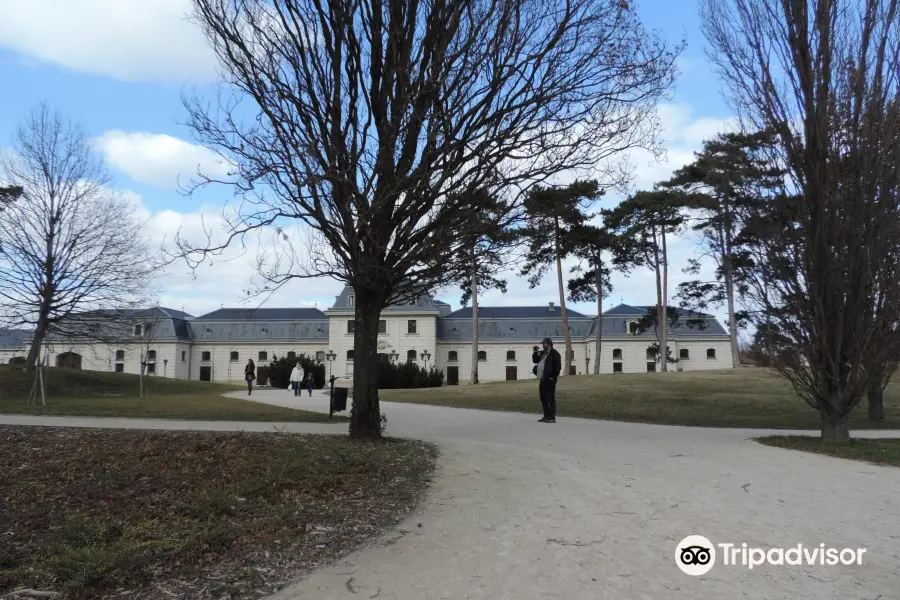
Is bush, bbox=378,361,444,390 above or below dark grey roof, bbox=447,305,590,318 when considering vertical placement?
below

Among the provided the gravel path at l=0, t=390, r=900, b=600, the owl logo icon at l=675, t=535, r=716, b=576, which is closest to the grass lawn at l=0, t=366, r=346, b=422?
the gravel path at l=0, t=390, r=900, b=600

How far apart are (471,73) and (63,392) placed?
25.8 metres

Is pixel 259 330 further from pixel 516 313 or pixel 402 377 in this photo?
pixel 402 377

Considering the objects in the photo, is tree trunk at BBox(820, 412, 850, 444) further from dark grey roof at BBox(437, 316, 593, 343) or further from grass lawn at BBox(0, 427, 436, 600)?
dark grey roof at BBox(437, 316, 593, 343)

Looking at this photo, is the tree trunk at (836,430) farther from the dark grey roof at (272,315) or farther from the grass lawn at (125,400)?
the dark grey roof at (272,315)

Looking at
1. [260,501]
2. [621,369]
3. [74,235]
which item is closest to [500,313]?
[621,369]

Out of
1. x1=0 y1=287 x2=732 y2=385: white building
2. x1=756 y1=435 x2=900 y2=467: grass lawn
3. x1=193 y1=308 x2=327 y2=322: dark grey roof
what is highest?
x1=193 y1=308 x2=327 y2=322: dark grey roof

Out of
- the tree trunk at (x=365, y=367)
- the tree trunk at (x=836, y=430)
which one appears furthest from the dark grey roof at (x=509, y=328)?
the tree trunk at (x=365, y=367)

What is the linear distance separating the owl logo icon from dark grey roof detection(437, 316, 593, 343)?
67753mm

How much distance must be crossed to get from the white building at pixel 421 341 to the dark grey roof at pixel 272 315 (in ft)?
0.41

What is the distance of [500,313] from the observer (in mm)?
76125

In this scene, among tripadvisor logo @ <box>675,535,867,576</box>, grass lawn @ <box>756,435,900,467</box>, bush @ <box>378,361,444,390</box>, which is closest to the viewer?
tripadvisor logo @ <box>675,535,867,576</box>

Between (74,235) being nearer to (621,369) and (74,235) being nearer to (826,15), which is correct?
(826,15)

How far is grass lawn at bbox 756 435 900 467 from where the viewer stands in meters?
9.30
